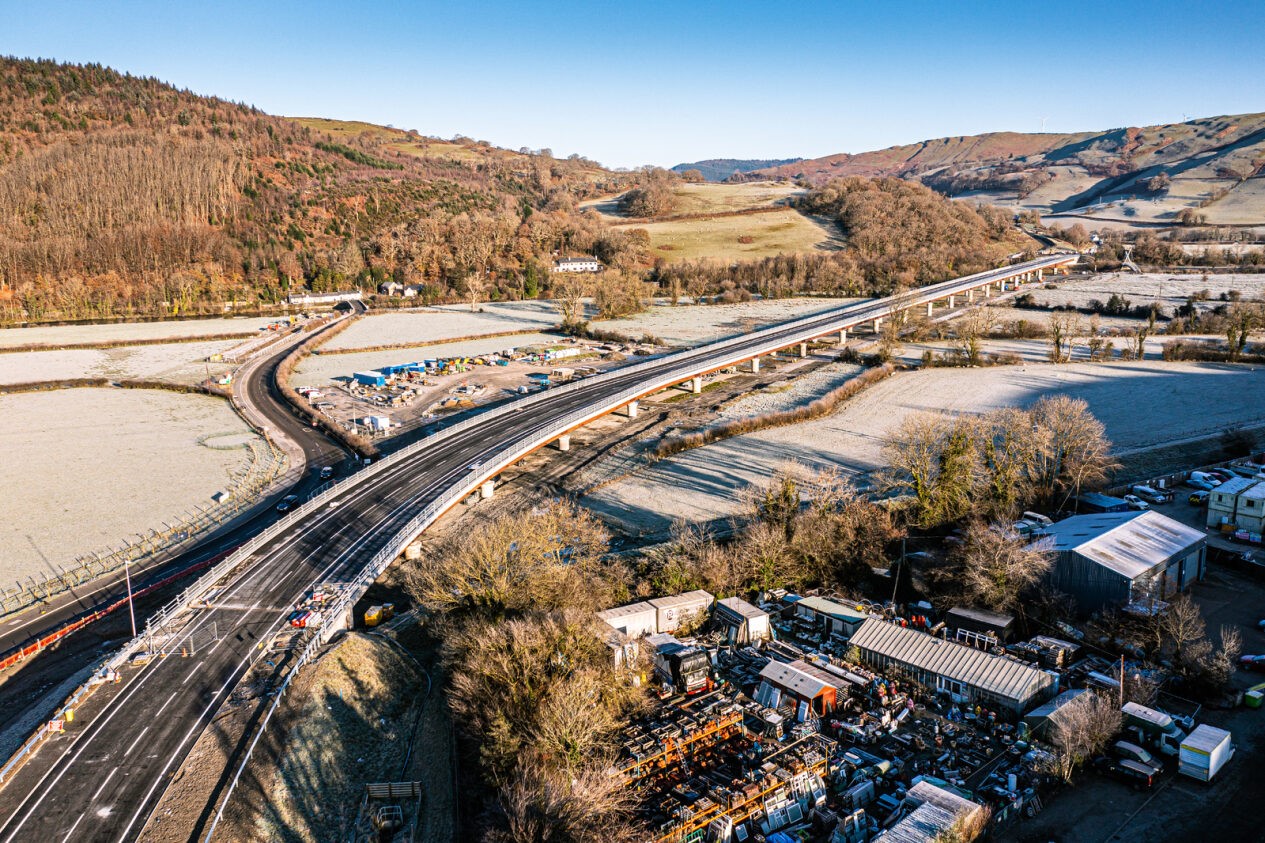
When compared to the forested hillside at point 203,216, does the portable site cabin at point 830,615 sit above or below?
below

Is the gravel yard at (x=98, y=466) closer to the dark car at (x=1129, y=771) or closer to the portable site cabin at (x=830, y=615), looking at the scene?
the portable site cabin at (x=830, y=615)

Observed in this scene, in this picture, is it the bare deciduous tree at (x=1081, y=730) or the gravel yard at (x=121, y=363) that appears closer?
the bare deciduous tree at (x=1081, y=730)

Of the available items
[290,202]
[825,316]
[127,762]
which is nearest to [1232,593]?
[127,762]

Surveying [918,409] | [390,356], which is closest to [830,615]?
[918,409]

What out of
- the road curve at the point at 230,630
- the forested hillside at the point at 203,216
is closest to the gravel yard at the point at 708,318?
the forested hillside at the point at 203,216

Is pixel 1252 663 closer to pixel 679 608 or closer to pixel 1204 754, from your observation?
pixel 1204 754

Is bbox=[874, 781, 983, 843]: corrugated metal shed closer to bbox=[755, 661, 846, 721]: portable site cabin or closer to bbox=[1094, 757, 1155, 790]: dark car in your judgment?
bbox=[755, 661, 846, 721]: portable site cabin

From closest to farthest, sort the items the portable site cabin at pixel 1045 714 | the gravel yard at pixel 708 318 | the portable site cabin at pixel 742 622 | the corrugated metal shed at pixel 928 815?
the corrugated metal shed at pixel 928 815, the portable site cabin at pixel 1045 714, the portable site cabin at pixel 742 622, the gravel yard at pixel 708 318
